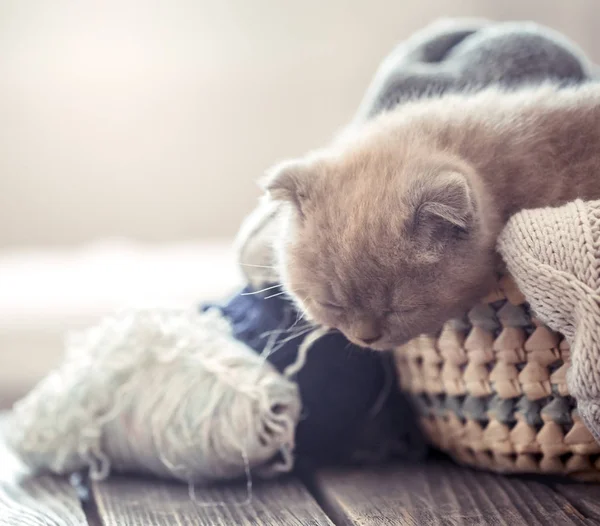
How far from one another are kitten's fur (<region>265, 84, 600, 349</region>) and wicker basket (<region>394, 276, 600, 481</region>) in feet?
0.11

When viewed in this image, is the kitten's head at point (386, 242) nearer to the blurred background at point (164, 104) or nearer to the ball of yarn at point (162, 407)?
the ball of yarn at point (162, 407)

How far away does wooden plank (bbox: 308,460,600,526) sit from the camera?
774mm

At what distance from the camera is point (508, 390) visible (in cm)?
84

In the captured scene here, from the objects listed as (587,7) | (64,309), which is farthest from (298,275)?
(587,7)

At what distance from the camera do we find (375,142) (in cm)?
94

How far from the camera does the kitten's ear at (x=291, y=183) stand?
36.7 inches

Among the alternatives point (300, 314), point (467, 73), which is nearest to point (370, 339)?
point (300, 314)

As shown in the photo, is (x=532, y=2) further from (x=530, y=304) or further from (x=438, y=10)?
(x=530, y=304)

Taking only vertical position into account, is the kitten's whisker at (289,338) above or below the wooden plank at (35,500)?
above

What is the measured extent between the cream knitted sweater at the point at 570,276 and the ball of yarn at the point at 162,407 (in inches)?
13.3

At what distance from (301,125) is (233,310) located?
4.67 ft

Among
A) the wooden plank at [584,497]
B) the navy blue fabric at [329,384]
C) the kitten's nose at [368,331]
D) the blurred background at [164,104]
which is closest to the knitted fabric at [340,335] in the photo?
the navy blue fabric at [329,384]

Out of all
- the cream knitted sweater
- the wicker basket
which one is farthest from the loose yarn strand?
the cream knitted sweater

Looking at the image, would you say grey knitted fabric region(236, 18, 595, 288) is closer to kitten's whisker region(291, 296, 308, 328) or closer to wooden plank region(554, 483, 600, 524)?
kitten's whisker region(291, 296, 308, 328)
